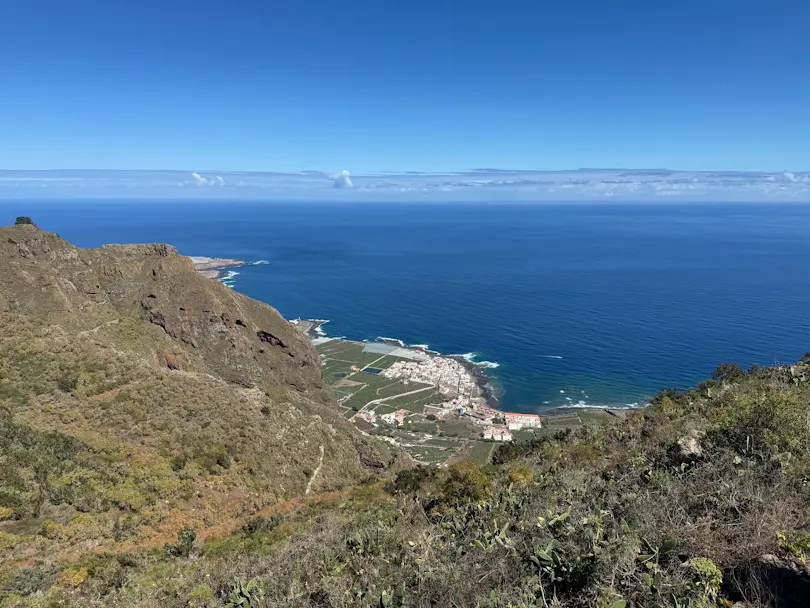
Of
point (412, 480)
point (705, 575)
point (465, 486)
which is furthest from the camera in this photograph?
point (412, 480)

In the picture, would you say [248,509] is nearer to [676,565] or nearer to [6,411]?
[6,411]

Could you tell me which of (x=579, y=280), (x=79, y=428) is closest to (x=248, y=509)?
(x=79, y=428)

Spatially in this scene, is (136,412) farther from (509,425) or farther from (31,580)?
(509,425)

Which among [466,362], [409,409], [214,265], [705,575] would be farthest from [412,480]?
[214,265]

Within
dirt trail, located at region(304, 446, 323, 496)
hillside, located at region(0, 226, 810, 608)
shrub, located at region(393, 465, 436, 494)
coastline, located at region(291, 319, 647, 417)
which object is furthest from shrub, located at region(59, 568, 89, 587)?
coastline, located at region(291, 319, 647, 417)

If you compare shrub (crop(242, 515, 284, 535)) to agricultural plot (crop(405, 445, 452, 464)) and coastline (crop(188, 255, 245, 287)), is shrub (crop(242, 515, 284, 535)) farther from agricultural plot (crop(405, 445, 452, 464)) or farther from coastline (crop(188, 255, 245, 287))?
coastline (crop(188, 255, 245, 287))

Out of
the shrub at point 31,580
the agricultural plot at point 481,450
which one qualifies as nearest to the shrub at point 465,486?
the shrub at point 31,580

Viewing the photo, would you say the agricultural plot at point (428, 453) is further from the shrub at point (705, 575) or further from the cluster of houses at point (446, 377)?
the shrub at point (705, 575)
